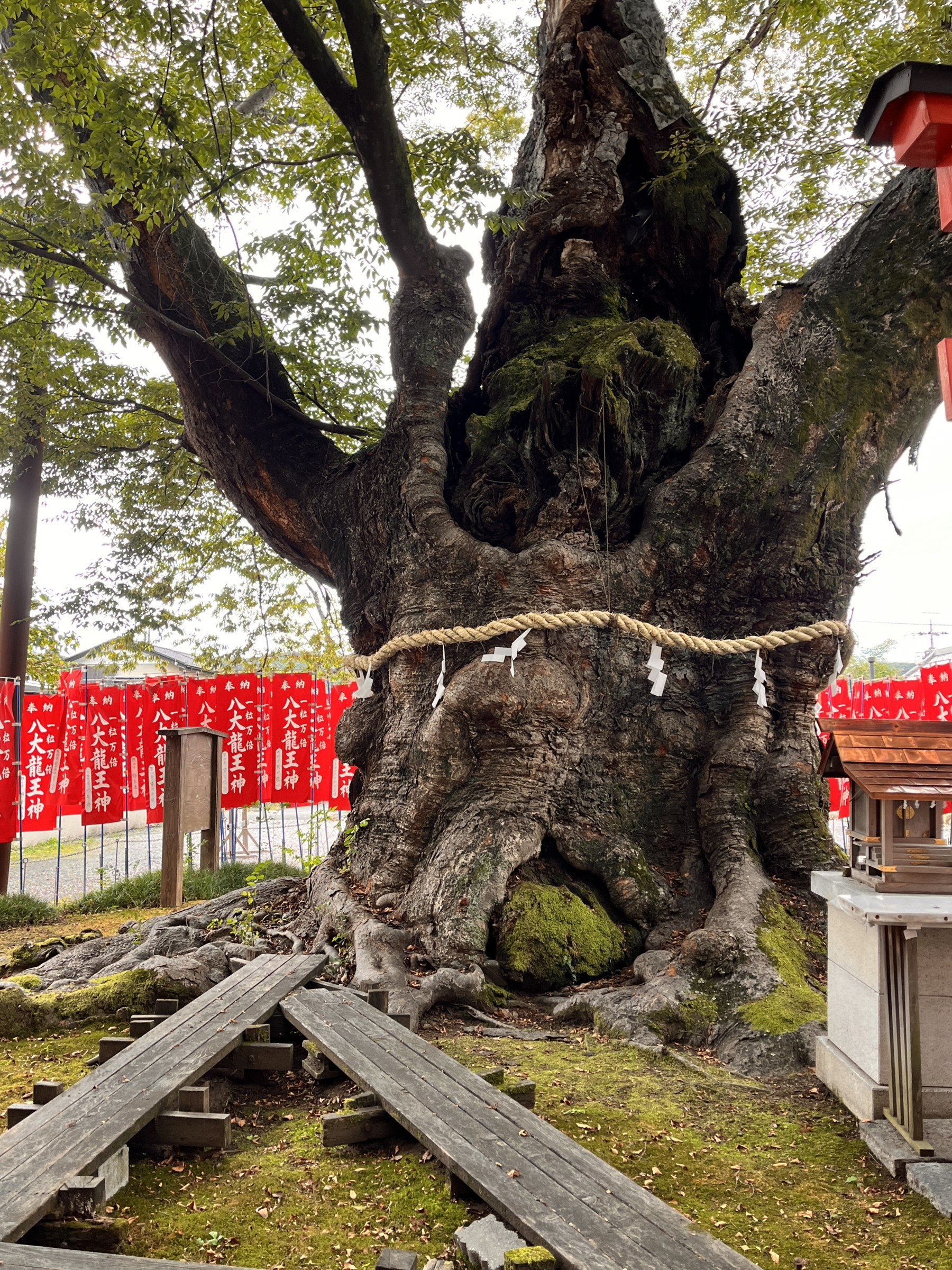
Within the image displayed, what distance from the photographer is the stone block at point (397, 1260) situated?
2047 mm

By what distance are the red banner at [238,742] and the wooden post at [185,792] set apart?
2.57 feet

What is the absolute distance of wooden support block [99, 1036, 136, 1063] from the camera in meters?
3.71

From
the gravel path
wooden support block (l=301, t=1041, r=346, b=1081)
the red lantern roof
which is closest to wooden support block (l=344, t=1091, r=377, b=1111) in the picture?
wooden support block (l=301, t=1041, r=346, b=1081)

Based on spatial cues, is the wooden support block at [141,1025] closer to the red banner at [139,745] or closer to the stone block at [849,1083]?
the stone block at [849,1083]

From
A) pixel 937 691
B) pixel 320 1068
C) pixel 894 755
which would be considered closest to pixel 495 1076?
pixel 320 1068

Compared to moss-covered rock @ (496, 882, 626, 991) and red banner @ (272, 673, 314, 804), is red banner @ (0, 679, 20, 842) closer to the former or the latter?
red banner @ (272, 673, 314, 804)

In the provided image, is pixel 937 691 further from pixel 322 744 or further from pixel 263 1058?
pixel 263 1058

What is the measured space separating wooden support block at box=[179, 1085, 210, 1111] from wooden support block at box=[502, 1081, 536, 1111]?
1.10 metres

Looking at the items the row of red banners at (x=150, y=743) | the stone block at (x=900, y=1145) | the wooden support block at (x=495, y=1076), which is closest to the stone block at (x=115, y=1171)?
the wooden support block at (x=495, y=1076)

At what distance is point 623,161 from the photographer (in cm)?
668

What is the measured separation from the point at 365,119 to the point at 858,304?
3.50 m

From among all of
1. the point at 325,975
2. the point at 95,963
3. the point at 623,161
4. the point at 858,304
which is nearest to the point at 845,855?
the point at 325,975

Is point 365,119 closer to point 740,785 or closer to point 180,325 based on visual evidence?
point 180,325

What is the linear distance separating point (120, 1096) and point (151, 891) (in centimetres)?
618
